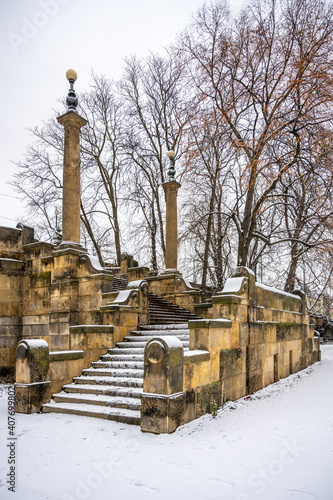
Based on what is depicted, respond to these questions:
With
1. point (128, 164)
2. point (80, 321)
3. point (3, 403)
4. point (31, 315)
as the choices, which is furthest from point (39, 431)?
point (128, 164)

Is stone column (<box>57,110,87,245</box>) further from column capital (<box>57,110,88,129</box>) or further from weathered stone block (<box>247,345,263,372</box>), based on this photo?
weathered stone block (<box>247,345,263,372</box>)

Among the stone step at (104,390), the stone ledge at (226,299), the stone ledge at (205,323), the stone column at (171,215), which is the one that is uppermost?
the stone column at (171,215)

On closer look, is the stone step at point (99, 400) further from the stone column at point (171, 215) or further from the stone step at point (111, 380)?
the stone column at point (171, 215)

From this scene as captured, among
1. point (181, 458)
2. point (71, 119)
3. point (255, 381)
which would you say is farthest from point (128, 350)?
point (71, 119)

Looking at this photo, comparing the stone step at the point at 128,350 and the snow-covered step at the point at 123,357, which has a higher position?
the stone step at the point at 128,350

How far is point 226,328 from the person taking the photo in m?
7.59

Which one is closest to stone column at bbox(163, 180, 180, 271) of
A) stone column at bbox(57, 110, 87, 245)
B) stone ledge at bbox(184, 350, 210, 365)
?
stone column at bbox(57, 110, 87, 245)

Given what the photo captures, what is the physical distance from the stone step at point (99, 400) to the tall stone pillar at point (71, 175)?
4.79 meters

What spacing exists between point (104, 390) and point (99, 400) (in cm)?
31

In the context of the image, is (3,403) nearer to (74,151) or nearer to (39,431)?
(39,431)

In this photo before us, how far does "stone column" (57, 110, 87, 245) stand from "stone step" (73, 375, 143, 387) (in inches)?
171

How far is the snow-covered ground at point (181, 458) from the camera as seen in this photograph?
3.69 meters

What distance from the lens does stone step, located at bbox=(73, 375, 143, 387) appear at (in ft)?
23.4

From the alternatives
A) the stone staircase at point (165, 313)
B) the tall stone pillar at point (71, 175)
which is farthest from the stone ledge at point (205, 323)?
the tall stone pillar at point (71, 175)
